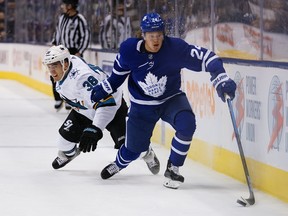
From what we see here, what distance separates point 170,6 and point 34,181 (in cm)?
299

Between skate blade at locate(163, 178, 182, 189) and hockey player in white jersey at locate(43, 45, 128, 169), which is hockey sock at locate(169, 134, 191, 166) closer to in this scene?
skate blade at locate(163, 178, 182, 189)

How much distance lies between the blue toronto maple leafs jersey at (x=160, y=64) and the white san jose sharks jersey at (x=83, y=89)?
31 cm

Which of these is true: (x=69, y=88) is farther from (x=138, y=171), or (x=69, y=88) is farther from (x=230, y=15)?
(x=230, y=15)

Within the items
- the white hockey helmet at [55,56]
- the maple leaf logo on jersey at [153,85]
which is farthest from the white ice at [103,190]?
the white hockey helmet at [55,56]

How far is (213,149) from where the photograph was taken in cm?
727

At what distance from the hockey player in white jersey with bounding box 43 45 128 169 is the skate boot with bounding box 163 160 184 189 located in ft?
1.72

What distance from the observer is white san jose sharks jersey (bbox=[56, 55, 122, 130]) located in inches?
262

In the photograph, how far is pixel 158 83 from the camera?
6.34m

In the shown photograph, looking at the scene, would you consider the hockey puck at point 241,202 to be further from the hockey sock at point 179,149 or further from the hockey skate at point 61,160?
the hockey skate at point 61,160

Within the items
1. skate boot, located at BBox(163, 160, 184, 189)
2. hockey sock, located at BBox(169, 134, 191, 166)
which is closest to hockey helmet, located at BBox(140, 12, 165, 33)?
hockey sock, located at BBox(169, 134, 191, 166)

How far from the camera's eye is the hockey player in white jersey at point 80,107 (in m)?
6.61

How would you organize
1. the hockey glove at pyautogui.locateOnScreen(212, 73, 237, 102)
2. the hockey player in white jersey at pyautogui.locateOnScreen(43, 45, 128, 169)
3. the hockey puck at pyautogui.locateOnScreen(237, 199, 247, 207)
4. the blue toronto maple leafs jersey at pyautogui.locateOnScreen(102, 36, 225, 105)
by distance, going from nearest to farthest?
the hockey puck at pyautogui.locateOnScreen(237, 199, 247, 207)
the hockey glove at pyautogui.locateOnScreen(212, 73, 237, 102)
the blue toronto maple leafs jersey at pyautogui.locateOnScreen(102, 36, 225, 105)
the hockey player in white jersey at pyautogui.locateOnScreen(43, 45, 128, 169)

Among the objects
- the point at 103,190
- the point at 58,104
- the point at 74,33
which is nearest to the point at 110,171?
the point at 103,190

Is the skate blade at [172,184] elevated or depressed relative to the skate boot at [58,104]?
elevated
